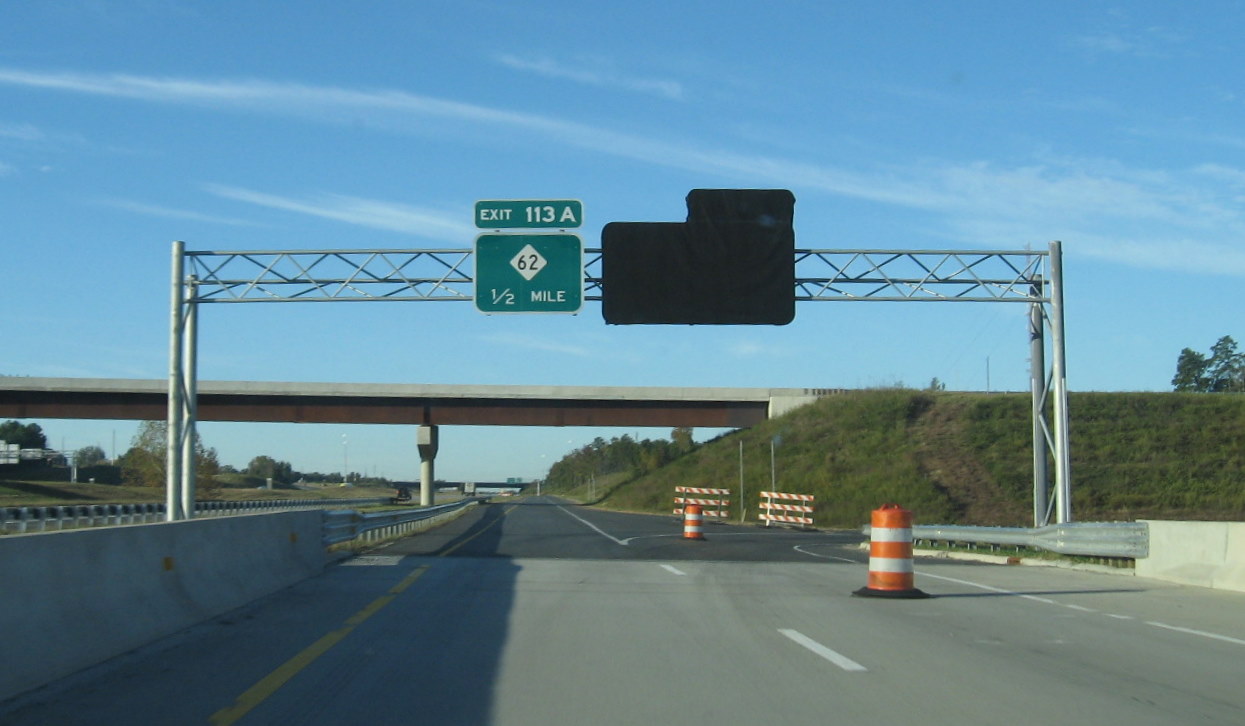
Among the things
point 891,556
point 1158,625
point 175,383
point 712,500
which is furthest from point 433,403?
point 1158,625

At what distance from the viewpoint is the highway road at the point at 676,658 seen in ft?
24.9

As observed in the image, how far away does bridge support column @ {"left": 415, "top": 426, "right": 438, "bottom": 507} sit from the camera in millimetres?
88188

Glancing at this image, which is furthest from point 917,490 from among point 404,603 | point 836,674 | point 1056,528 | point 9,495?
point 9,495

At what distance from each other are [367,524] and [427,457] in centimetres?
6405

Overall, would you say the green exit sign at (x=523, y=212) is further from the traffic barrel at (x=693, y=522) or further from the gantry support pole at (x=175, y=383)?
the traffic barrel at (x=693, y=522)

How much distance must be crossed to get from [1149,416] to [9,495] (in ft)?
207

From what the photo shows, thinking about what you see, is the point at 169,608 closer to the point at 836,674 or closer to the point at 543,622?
the point at 543,622

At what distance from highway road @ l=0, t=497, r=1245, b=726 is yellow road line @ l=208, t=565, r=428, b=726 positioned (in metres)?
0.03

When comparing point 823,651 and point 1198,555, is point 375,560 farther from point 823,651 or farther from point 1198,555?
point 1198,555

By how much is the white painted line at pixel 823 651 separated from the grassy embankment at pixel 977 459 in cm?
4034

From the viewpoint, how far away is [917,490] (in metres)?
52.9

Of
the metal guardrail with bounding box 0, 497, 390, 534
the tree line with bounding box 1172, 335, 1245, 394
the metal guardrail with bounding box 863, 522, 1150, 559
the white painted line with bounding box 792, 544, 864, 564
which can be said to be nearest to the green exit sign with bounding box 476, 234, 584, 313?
the white painted line with bounding box 792, 544, 864, 564

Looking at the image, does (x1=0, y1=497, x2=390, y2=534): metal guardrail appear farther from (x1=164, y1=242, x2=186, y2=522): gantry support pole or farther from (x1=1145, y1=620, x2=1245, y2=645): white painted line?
(x1=1145, y1=620, x2=1245, y2=645): white painted line

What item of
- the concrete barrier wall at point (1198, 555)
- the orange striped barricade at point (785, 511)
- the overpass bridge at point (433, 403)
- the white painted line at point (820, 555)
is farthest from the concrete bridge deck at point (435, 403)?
the concrete barrier wall at point (1198, 555)
